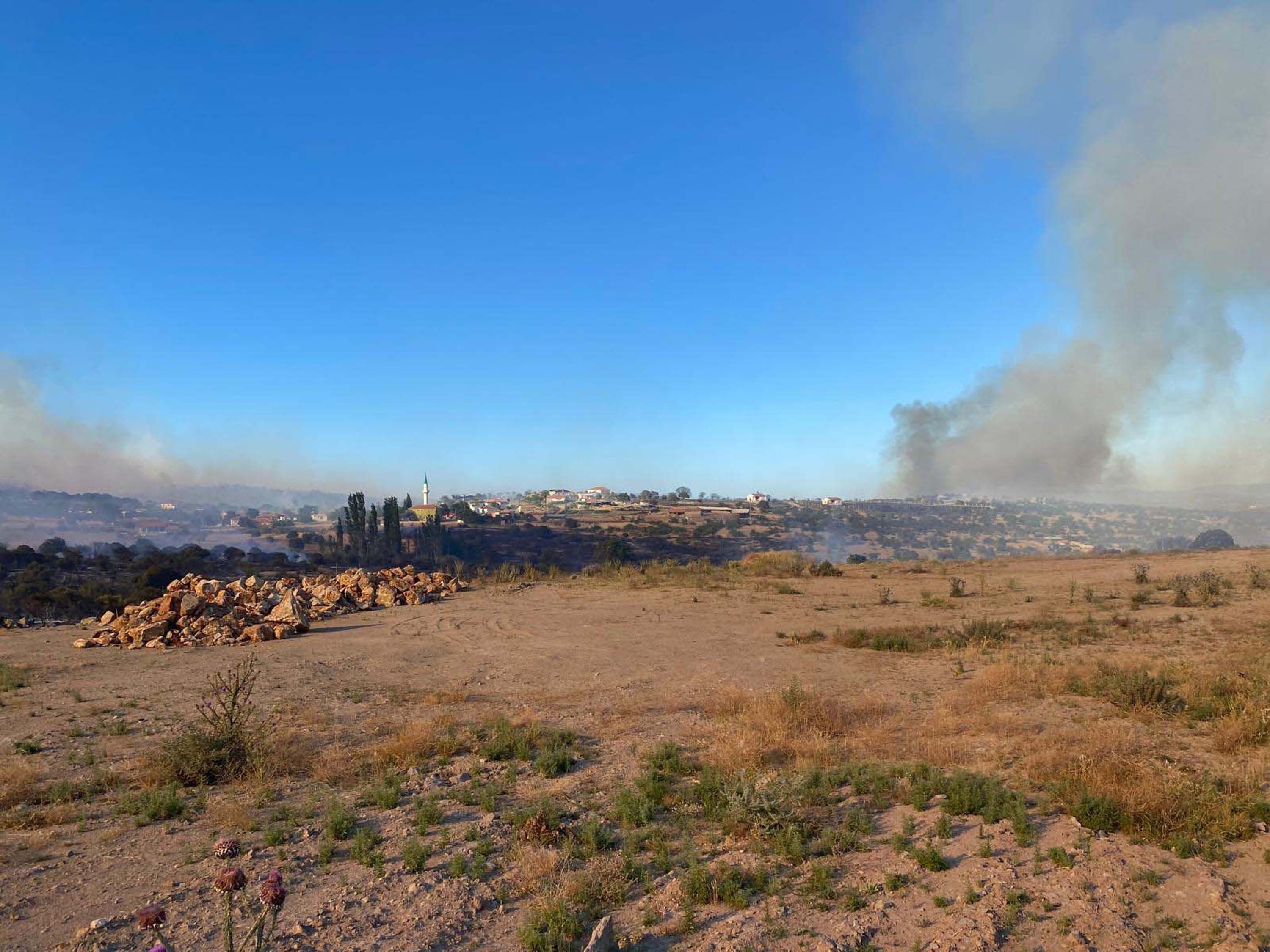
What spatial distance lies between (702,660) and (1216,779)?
28.2 ft

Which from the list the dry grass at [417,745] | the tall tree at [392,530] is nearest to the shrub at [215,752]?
the dry grass at [417,745]

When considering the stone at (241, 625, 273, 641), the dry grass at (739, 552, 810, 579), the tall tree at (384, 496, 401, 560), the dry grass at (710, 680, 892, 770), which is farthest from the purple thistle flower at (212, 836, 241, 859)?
the tall tree at (384, 496, 401, 560)

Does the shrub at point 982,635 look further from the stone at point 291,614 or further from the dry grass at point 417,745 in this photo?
the stone at point 291,614

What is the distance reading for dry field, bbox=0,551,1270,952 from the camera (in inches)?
181

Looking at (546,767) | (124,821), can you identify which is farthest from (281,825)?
(546,767)

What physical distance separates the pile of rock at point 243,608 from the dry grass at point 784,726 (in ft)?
40.4

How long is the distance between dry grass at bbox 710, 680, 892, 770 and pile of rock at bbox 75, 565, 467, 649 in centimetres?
1232

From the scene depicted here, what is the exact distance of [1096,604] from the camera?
749 inches

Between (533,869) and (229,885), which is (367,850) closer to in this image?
(533,869)

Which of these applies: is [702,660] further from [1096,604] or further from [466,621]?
[1096,604]

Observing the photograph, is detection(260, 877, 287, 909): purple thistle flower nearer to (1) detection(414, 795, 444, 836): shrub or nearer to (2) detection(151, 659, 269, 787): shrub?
(1) detection(414, 795, 444, 836): shrub

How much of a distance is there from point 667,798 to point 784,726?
96.8 inches

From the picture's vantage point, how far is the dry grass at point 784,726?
24.9 ft

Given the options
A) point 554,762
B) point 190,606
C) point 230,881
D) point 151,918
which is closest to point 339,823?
point 554,762
